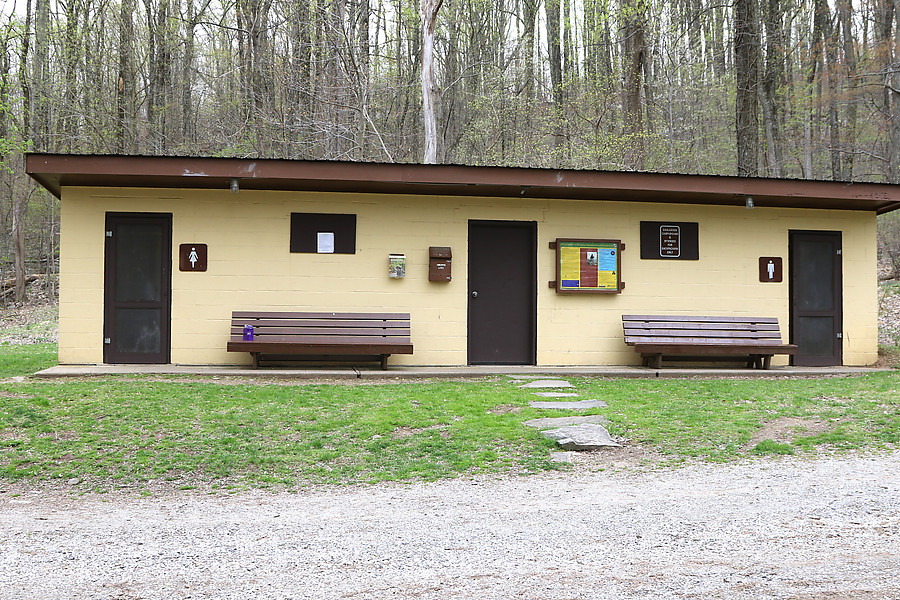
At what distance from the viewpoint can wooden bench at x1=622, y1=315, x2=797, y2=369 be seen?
9.90 m

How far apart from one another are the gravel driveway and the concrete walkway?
14.8ft

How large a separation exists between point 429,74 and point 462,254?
27.5ft

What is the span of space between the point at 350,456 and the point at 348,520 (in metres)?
1.50

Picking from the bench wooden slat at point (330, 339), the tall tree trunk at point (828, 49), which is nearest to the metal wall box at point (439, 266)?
the bench wooden slat at point (330, 339)

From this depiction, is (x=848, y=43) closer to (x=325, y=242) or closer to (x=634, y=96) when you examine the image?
(x=634, y=96)

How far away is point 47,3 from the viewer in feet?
60.9

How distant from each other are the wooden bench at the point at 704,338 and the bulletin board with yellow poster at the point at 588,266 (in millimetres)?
613

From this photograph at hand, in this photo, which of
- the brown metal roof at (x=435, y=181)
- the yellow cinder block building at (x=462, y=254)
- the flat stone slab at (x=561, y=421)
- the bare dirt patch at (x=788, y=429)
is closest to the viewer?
the bare dirt patch at (x=788, y=429)

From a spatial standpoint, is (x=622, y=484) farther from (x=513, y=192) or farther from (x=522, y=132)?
(x=522, y=132)

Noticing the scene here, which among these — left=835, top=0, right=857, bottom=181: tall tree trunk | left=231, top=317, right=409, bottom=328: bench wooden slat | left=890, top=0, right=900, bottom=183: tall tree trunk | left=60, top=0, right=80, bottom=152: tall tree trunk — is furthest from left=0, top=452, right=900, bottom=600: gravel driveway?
left=60, top=0, right=80, bottom=152: tall tree trunk

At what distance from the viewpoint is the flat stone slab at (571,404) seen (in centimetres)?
695

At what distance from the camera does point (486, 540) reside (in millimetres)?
3443

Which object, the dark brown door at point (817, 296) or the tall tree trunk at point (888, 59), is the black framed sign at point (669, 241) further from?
the tall tree trunk at point (888, 59)

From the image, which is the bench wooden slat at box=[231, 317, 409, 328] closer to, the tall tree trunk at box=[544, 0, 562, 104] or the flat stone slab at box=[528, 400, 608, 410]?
the flat stone slab at box=[528, 400, 608, 410]
